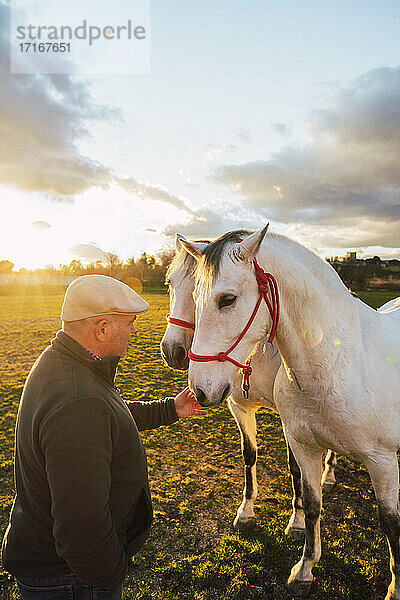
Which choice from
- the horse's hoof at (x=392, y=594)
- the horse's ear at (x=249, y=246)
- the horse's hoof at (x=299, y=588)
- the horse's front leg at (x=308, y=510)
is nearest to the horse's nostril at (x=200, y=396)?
the horse's ear at (x=249, y=246)

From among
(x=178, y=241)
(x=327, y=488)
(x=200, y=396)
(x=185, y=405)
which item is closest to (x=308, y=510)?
(x=185, y=405)

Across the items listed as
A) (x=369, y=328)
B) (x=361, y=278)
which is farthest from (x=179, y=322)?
(x=361, y=278)

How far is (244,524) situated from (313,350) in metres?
2.56

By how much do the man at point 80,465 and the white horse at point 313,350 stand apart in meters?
0.46

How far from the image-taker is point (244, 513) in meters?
3.91

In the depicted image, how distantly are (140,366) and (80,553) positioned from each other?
9634mm

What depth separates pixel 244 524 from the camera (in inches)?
152

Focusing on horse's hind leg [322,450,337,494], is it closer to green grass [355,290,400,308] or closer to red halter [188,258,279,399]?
red halter [188,258,279,399]

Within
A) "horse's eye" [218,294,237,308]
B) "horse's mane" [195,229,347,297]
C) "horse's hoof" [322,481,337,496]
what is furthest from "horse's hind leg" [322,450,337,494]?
"horse's eye" [218,294,237,308]

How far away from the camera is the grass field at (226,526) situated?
317cm

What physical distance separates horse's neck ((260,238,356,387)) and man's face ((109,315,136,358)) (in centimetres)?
86

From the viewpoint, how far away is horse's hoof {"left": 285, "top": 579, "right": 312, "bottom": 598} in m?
3.07

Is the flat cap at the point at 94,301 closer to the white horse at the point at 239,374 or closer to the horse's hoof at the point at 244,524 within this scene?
the white horse at the point at 239,374

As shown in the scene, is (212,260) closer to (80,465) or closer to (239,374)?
(80,465)
